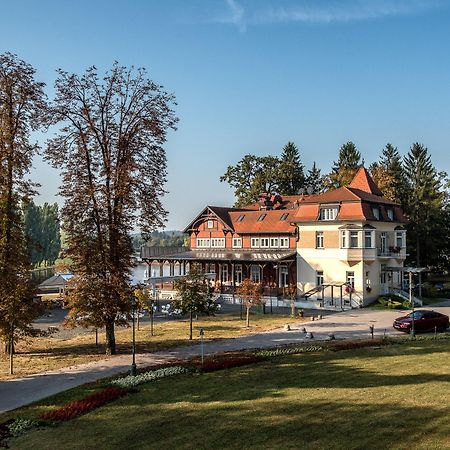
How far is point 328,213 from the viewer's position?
1807 inches

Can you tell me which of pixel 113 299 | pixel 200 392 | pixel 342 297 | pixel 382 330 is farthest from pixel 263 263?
pixel 200 392

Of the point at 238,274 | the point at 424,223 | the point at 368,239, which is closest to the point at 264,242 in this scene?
the point at 238,274

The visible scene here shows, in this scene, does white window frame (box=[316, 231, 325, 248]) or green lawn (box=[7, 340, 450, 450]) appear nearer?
green lawn (box=[7, 340, 450, 450])

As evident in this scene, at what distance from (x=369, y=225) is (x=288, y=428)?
110 feet

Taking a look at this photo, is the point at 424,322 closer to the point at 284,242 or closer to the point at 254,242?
the point at 284,242

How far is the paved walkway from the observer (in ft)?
61.3

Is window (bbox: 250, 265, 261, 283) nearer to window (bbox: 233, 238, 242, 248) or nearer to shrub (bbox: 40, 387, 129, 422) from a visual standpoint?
window (bbox: 233, 238, 242, 248)

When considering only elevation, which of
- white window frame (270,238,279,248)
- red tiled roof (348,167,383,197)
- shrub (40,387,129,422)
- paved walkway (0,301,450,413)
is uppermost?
red tiled roof (348,167,383,197)

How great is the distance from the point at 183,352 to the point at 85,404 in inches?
411

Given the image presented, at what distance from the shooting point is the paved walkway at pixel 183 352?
1869 cm

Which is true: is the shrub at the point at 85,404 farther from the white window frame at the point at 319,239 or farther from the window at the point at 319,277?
the white window frame at the point at 319,239

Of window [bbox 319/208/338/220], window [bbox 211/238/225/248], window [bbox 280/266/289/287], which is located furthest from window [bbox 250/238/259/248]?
window [bbox 319/208/338/220]

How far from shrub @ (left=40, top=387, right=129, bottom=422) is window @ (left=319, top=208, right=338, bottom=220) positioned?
105 ft

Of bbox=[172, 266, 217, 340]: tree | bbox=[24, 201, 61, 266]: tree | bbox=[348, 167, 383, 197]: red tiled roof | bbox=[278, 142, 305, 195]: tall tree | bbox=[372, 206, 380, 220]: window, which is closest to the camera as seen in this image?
bbox=[172, 266, 217, 340]: tree
